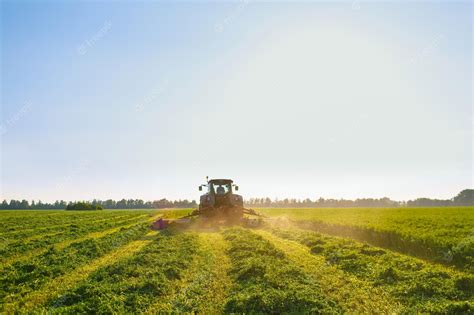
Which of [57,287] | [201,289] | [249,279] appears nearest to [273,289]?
[249,279]

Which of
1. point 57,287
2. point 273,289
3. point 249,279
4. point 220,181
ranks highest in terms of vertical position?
point 220,181

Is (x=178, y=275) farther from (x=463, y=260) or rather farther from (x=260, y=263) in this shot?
(x=463, y=260)

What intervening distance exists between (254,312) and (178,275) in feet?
12.0

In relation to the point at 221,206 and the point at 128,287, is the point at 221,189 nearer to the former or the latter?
the point at 221,206

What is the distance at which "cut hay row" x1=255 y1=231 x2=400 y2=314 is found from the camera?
7.16 m

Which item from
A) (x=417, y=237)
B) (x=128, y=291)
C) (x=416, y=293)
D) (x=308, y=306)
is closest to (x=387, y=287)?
(x=416, y=293)

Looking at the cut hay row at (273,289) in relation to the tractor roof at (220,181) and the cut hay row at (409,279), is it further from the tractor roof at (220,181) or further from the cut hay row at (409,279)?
the tractor roof at (220,181)

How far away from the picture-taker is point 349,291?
8.18m

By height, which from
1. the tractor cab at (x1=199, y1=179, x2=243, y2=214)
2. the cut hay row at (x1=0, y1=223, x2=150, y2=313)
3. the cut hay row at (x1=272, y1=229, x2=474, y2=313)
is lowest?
the cut hay row at (x1=0, y1=223, x2=150, y2=313)

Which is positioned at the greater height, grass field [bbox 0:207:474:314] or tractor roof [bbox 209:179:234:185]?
tractor roof [bbox 209:179:234:185]

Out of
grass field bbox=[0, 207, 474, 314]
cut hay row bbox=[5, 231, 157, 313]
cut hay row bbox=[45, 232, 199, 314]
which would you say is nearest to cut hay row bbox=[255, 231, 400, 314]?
grass field bbox=[0, 207, 474, 314]

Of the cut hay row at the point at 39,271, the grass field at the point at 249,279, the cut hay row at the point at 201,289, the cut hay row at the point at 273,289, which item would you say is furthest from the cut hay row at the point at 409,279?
the cut hay row at the point at 39,271

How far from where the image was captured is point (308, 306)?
704 centimetres

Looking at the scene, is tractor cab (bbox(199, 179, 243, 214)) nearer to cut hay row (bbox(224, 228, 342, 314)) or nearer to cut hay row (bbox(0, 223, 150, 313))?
cut hay row (bbox(0, 223, 150, 313))
